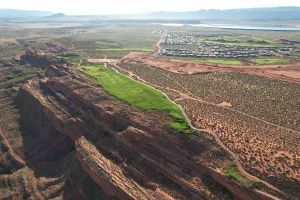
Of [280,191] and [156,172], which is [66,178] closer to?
[156,172]

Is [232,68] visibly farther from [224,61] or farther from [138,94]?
[138,94]

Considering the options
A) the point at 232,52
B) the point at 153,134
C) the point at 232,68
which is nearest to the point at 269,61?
the point at 232,68

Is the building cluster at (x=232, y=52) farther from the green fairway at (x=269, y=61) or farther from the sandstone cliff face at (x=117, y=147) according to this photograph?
the sandstone cliff face at (x=117, y=147)

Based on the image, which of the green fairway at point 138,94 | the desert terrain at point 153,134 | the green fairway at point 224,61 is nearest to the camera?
the desert terrain at point 153,134

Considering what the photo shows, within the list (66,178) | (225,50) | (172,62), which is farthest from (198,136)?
(225,50)

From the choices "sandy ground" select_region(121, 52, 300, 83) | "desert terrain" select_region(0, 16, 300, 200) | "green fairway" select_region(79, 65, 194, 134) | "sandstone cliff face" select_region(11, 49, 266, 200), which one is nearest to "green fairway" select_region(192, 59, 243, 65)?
"sandy ground" select_region(121, 52, 300, 83)

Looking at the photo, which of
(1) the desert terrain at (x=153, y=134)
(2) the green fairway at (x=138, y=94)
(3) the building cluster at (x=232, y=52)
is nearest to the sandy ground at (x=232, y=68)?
(1) the desert terrain at (x=153, y=134)

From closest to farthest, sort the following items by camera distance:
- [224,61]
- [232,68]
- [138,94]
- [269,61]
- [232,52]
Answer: [138,94], [232,68], [224,61], [269,61], [232,52]

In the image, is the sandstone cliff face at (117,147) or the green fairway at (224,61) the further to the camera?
the green fairway at (224,61)
